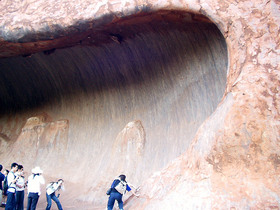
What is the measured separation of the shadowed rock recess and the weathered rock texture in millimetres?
24

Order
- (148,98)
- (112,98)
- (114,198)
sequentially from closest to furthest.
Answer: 1. (114,198)
2. (148,98)
3. (112,98)

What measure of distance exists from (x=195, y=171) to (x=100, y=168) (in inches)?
116

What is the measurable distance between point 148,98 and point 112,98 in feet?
3.13

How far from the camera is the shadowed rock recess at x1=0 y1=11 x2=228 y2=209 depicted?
18.0 feet

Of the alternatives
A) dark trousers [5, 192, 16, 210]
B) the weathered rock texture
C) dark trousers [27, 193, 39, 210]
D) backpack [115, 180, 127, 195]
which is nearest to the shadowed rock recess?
the weathered rock texture

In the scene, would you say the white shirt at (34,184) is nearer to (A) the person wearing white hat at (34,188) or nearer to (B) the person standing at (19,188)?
(A) the person wearing white hat at (34,188)

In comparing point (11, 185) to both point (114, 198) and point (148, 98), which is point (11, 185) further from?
point (148, 98)

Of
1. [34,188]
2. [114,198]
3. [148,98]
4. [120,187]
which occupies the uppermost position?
[148,98]

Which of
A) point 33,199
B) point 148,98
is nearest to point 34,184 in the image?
point 33,199

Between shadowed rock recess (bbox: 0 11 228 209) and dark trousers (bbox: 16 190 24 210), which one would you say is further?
shadowed rock recess (bbox: 0 11 228 209)

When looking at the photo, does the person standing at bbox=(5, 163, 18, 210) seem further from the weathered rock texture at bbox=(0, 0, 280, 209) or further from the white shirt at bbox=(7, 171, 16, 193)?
the weathered rock texture at bbox=(0, 0, 280, 209)

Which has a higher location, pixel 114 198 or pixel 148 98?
pixel 148 98

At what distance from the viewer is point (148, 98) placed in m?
6.46

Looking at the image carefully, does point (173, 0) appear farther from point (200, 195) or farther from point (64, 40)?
point (200, 195)
